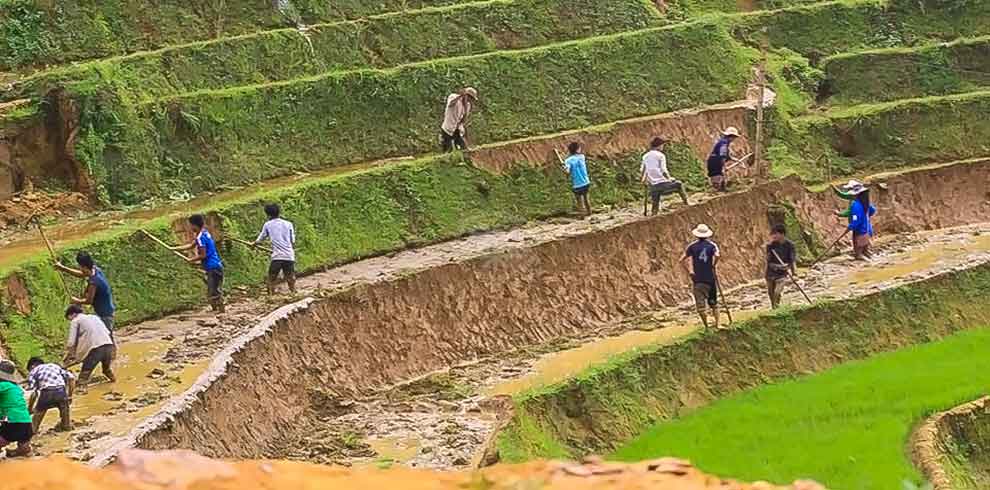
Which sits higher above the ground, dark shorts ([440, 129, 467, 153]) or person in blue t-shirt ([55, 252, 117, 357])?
dark shorts ([440, 129, 467, 153])

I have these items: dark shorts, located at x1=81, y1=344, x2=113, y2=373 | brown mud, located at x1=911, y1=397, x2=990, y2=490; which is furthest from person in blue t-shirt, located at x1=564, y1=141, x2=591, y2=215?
dark shorts, located at x1=81, y1=344, x2=113, y2=373

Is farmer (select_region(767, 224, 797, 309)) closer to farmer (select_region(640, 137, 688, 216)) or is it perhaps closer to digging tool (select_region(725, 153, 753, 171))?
farmer (select_region(640, 137, 688, 216))

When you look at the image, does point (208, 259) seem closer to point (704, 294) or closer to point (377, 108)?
point (704, 294)

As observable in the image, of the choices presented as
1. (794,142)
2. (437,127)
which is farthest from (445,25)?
(794,142)

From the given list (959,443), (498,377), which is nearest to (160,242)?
(498,377)

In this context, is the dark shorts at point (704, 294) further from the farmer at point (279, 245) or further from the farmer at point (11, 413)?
the farmer at point (11, 413)

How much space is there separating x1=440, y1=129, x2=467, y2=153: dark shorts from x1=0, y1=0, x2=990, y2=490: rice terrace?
0.06m

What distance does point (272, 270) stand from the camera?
17328 mm

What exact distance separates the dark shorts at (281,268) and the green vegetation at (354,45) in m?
4.03

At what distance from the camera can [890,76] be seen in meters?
27.5

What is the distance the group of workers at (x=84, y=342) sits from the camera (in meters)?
11.6

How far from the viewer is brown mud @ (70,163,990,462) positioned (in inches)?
579

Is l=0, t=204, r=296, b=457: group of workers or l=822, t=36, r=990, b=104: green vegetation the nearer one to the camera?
l=0, t=204, r=296, b=457: group of workers

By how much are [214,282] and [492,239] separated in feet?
16.4
